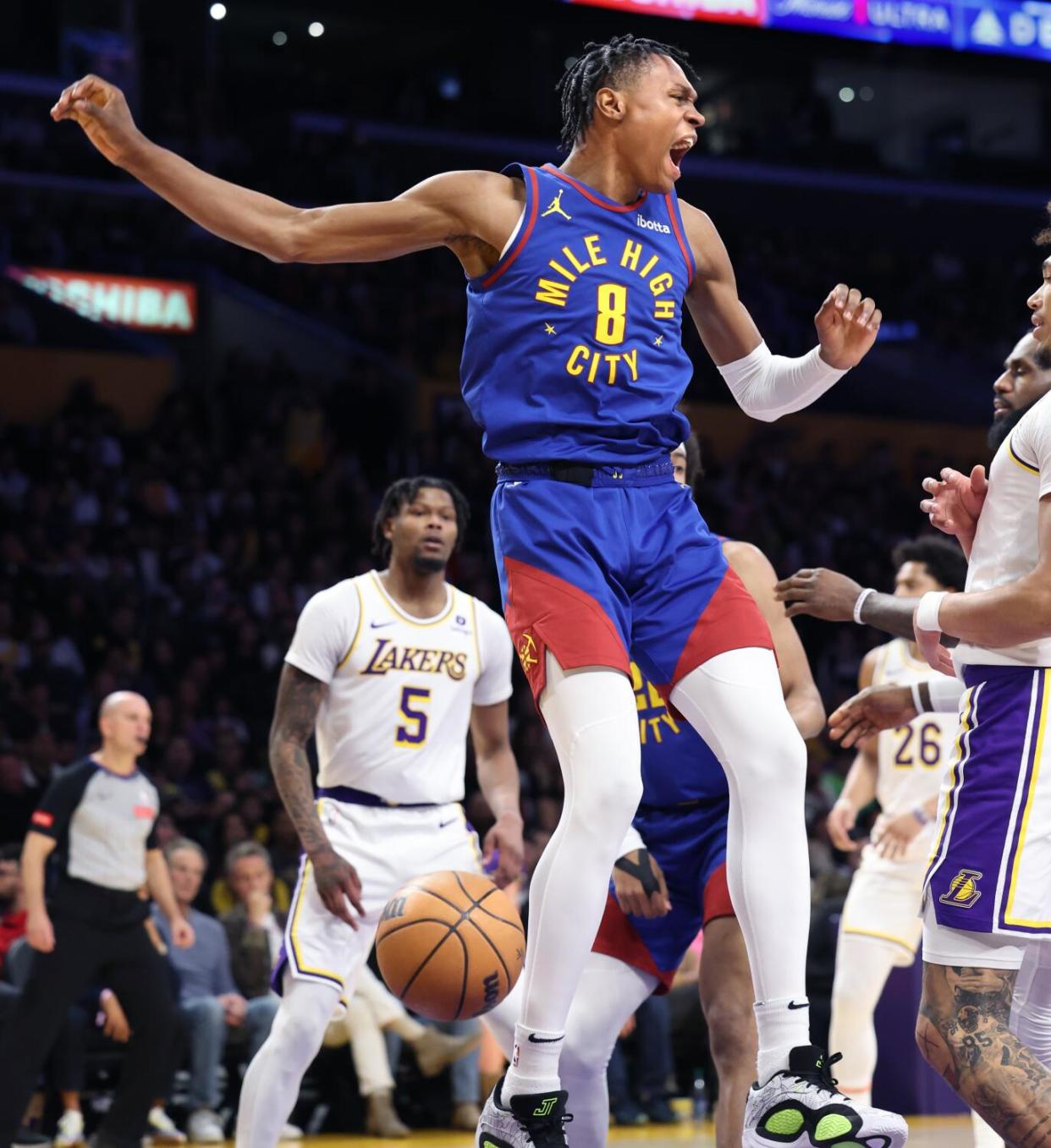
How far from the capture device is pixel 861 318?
390 cm

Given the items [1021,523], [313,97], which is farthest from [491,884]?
[313,97]

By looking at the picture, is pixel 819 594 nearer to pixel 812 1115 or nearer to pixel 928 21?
pixel 812 1115

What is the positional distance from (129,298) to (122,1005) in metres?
11.7

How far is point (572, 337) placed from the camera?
3.68 meters

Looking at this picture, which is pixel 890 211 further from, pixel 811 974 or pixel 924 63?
pixel 811 974

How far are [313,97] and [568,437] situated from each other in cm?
2025

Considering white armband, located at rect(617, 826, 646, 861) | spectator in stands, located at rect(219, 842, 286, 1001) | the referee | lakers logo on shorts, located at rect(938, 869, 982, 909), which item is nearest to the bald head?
the referee

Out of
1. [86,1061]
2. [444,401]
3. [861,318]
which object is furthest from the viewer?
[444,401]

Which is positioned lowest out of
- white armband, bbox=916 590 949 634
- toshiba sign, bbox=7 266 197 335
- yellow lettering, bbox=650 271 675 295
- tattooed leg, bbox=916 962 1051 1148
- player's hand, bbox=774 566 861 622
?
tattooed leg, bbox=916 962 1051 1148

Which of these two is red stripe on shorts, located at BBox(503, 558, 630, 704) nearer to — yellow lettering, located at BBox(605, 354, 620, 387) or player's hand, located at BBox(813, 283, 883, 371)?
yellow lettering, located at BBox(605, 354, 620, 387)

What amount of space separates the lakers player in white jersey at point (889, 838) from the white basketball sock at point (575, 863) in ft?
12.0

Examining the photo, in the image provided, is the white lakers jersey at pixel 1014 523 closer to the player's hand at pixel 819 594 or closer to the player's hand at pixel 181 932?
the player's hand at pixel 819 594

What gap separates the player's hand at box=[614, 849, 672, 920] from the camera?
445 cm

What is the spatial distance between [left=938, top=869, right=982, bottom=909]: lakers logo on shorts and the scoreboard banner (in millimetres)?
16693
